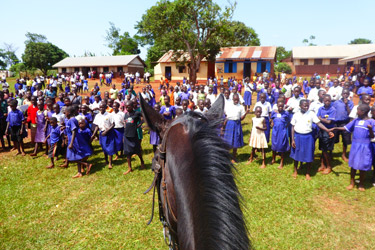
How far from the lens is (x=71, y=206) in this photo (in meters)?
4.81

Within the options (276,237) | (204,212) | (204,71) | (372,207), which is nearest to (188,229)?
(204,212)

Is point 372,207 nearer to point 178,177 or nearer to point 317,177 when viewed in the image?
point 317,177

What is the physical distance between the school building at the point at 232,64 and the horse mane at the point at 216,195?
2384 cm

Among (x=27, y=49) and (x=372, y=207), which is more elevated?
(x=27, y=49)

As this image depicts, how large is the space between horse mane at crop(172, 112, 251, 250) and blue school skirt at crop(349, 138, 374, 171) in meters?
4.70

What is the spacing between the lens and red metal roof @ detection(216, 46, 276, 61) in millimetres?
25094

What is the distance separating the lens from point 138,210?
457 cm

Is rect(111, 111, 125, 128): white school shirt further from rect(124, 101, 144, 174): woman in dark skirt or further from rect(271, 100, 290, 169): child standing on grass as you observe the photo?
rect(271, 100, 290, 169): child standing on grass

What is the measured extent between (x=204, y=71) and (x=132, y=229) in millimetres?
24716

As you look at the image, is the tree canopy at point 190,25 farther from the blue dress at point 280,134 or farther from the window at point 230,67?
the blue dress at point 280,134

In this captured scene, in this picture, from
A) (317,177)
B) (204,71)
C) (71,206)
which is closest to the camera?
(71,206)

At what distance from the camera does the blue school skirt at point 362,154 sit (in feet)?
15.2

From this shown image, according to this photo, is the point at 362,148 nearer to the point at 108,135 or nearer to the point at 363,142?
the point at 363,142

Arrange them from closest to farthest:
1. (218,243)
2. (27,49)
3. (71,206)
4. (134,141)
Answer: (218,243)
(71,206)
(134,141)
(27,49)
